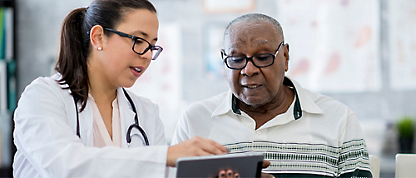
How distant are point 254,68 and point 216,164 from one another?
0.74 m

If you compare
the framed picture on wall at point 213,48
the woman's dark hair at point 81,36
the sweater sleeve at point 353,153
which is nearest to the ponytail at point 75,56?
the woman's dark hair at point 81,36

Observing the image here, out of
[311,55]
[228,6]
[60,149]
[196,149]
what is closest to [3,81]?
[228,6]

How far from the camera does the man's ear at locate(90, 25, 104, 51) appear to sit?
1.37 meters

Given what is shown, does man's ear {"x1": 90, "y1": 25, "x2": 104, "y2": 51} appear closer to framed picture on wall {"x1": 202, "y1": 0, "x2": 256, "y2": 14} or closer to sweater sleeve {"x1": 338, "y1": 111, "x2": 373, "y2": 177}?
sweater sleeve {"x1": 338, "y1": 111, "x2": 373, "y2": 177}

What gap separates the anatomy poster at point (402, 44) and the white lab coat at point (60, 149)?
308 cm

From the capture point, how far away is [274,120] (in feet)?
5.80

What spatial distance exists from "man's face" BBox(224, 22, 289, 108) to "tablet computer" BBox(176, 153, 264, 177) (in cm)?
68

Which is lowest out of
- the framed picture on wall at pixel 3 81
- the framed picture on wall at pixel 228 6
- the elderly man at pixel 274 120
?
the framed picture on wall at pixel 3 81

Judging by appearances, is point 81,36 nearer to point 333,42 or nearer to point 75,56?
point 75,56

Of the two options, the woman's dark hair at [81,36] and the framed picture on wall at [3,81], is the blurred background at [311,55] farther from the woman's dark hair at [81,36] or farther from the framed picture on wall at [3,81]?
the woman's dark hair at [81,36]

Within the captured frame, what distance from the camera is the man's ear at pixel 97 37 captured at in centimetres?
137

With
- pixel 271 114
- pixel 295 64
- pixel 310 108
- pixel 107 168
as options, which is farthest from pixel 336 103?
pixel 295 64

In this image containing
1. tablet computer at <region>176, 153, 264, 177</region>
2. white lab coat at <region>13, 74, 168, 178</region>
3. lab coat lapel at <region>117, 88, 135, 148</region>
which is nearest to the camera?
tablet computer at <region>176, 153, 264, 177</region>

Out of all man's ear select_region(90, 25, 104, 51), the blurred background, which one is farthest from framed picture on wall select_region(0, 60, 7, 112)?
man's ear select_region(90, 25, 104, 51)
